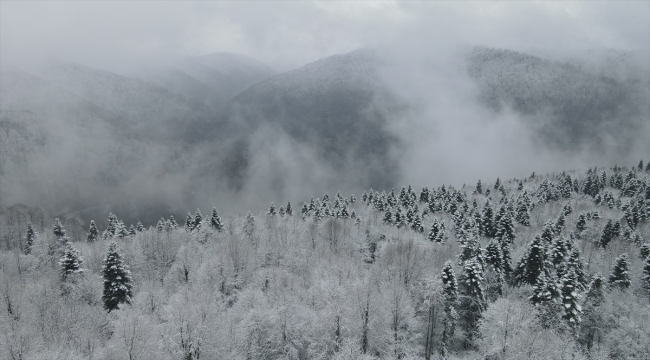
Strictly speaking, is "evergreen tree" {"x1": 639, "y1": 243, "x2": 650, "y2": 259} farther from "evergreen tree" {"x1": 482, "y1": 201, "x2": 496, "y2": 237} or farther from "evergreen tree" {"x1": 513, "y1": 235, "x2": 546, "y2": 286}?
"evergreen tree" {"x1": 513, "y1": 235, "x2": 546, "y2": 286}

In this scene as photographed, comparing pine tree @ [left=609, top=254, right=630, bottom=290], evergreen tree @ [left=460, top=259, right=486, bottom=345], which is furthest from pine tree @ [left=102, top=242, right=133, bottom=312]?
pine tree @ [left=609, top=254, right=630, bottom=290]

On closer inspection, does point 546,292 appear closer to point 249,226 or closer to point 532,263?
point 532,263

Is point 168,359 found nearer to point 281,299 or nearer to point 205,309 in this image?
point 205,309

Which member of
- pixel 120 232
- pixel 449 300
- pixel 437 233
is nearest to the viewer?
pixel 449 300

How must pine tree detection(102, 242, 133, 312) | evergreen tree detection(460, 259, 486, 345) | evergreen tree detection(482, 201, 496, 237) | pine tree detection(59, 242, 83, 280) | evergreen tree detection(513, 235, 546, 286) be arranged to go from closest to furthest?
pine tree detection(102, 242, 133, 312), evergreen tree detection(460, 259, 486, 345), pine tree detection(59, 242, 83, 280), evergreen tree detection(513, 235, 546, 286), evergreen tree detection(482, 201, 496, 237)

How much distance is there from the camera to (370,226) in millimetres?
82938

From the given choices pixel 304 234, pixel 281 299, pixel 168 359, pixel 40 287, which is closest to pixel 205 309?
pixel 168 359

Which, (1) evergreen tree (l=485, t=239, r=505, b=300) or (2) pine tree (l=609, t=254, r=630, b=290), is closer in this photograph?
(1) evergreen tree (l=485, t=239, r=505, b=300)

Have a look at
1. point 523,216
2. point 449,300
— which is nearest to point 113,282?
point 449,300

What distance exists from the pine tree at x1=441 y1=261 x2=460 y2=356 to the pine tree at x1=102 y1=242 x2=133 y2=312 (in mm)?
39042

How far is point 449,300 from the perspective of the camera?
42625 mm

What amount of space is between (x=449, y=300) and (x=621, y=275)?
31.2 metres

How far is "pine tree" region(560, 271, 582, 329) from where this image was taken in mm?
39594

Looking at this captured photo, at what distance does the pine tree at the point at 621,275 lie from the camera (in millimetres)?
52344
